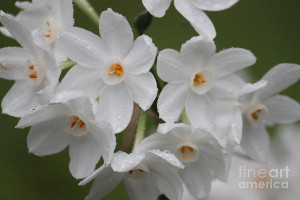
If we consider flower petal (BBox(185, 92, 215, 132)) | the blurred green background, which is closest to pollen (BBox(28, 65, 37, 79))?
flower petal (BBox(185, 92, 215, 132))

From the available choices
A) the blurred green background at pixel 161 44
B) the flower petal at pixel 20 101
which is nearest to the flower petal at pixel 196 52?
the flower petal at pixel 20 101

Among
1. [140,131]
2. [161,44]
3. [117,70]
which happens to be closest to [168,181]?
[140,131]

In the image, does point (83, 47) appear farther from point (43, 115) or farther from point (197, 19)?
Result: point (197, 19)

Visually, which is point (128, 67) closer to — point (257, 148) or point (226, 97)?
point (226, 97)

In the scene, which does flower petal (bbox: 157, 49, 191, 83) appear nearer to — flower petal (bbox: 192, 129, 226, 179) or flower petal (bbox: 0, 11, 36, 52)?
flower petal (bbox: 192, 129, 226, 179)

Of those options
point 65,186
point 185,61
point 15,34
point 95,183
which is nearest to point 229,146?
point 185,61

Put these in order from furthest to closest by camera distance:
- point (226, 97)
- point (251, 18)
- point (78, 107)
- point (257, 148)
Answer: point (251, 18) → point (257, 148) → point (226, 97) → point (78, 107)
